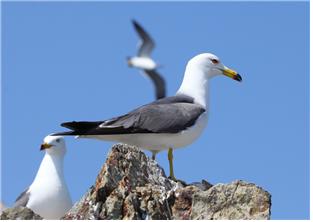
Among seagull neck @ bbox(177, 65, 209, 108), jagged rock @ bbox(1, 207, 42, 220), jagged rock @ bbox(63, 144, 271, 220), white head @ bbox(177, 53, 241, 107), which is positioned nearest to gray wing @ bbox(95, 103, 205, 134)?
seagull neck @ bbox(177, 65, 209, 108)

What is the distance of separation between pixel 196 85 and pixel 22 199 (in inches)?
141

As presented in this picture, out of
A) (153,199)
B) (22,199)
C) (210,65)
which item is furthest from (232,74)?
(153,199)

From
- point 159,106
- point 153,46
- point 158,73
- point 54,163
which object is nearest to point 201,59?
point 159,106

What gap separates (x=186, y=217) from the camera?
1265cm

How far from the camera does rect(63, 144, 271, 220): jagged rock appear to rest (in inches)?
495

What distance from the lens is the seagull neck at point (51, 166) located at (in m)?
17.8

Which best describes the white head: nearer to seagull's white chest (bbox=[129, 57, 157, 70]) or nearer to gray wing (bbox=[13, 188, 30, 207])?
gray wing (bbox=[13, 188, 30, 207])

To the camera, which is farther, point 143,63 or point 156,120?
point 143,63

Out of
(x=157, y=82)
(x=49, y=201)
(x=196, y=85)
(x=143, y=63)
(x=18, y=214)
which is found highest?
(x=143, y=63)

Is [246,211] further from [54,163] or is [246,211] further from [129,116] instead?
[54,163]

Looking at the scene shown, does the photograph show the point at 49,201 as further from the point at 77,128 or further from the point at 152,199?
the point at 152,199

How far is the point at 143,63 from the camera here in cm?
3700

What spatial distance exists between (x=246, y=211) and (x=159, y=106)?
4.79m

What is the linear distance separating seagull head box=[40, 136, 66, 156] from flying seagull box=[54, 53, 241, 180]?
7.88 ft
